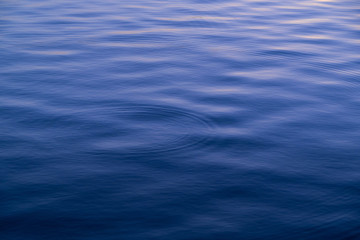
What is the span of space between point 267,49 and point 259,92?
131 centimetres

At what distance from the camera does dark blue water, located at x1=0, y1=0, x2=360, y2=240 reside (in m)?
2.44

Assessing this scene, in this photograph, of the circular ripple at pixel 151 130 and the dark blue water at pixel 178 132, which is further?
the circular ripple at pixel 151 130

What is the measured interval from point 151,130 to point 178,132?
191 millimetres

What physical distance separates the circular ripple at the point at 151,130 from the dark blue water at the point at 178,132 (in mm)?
14

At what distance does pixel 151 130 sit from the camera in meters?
3.38

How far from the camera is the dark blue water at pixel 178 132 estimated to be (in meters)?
2.44

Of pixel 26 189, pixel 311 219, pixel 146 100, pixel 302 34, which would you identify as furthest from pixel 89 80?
pixel 302 34

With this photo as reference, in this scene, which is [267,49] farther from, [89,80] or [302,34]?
[89,80]

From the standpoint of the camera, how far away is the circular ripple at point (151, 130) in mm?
3154

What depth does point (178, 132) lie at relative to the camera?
3.35 meters

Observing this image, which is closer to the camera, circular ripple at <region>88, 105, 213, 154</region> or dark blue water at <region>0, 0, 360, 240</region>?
dark blue water at <region>0, 0, 360, 240</region>

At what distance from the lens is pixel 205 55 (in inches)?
196

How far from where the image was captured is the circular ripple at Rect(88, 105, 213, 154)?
315 centimetres

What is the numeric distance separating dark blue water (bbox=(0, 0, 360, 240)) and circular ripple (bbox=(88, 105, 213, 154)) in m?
0.01
